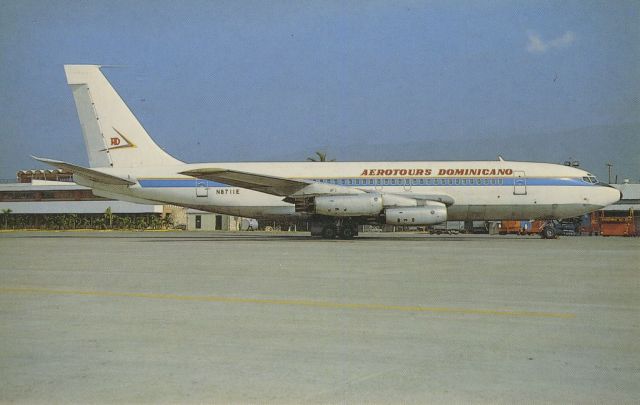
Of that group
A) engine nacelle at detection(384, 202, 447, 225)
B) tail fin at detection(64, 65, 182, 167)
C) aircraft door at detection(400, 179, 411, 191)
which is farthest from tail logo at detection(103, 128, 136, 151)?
aircraft door at detection(400, 179, 411, 191)

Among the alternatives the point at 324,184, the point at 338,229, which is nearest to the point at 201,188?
the point at 324,184

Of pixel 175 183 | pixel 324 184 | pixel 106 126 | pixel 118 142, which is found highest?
pixel 106 126

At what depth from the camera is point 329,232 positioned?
100ft

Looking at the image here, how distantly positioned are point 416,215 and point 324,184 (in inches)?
183

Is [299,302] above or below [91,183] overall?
below

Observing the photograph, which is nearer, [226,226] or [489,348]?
[489,348]

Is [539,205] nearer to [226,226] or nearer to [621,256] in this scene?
[621,256]

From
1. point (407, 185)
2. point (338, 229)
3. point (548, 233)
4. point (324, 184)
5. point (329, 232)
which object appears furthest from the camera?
point (548, 233)

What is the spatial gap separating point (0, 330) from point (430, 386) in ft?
16.6

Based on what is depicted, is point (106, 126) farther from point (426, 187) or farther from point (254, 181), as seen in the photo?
point (426, 187)

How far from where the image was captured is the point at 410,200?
2862 centimetres

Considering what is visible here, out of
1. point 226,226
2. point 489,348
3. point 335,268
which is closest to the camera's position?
point 489,348

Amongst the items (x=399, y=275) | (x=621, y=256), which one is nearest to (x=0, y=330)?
(x=399, y=275)

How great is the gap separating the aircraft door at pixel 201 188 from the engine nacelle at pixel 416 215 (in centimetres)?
942
